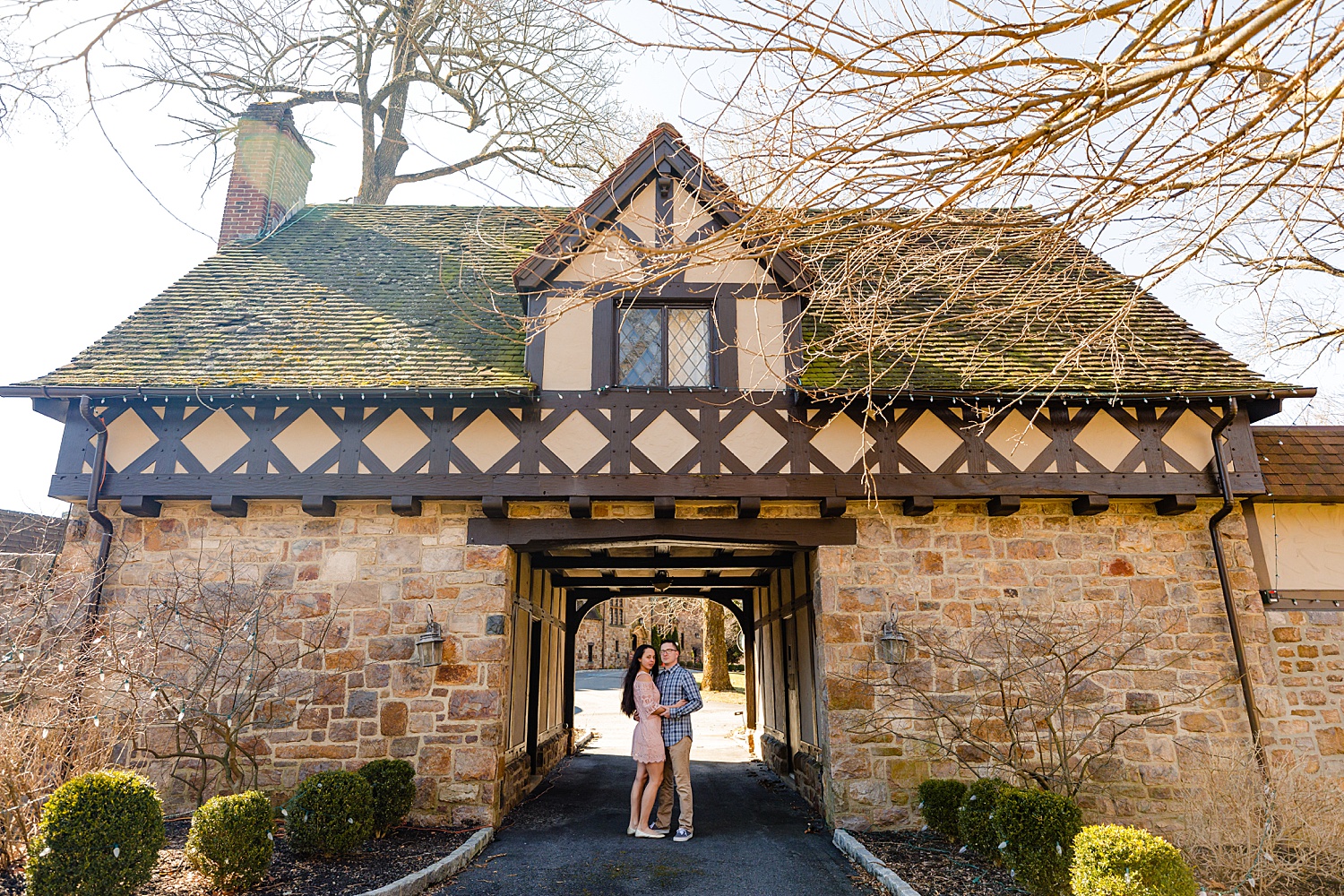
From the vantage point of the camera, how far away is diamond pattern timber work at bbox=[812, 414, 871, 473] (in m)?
7.64

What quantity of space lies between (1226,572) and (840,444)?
4014 millimetres

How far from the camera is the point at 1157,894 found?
427 cm

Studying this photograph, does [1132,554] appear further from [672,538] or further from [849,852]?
[672,538]

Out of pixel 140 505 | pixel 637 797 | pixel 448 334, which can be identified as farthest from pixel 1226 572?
pixel 140 505

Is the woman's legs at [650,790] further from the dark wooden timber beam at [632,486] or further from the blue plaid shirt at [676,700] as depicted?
the dark wooden timber beam at [632,486]

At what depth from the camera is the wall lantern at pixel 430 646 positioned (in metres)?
7.12

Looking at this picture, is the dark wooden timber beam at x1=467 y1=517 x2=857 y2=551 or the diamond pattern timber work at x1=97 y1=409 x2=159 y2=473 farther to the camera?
the dark wooden timber beam at x1=467 y1=517 x2=857 y2=551

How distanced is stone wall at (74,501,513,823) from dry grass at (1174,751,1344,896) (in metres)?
5.74

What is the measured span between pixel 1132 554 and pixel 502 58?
11110mm

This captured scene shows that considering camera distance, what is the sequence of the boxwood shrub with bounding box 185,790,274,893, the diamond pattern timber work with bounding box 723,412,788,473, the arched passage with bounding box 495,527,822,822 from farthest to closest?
the arched passage with bounding box 495,527,822,822 < the diamond pattern timber work with bounding box 723,412,788,473 < the boxwood shrub with bounding box 185,790,274,893

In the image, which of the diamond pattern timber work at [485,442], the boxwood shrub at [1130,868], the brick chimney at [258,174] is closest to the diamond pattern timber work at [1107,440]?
the boxwood shrub at [1130,868]

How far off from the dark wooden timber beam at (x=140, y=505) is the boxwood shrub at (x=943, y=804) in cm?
762

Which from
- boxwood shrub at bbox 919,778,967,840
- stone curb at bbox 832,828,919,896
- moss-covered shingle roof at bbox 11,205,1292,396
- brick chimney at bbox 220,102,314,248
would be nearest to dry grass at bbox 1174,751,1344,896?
boxwood shrub at bbox 919,778,967,840

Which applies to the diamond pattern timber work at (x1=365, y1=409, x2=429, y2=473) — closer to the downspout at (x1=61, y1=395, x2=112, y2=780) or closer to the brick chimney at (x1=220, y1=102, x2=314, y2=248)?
the downspout at (x1=61, y1=395, x2=112, y2=780)
